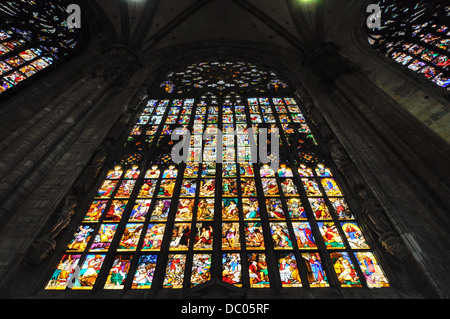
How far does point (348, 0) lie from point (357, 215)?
11.3m

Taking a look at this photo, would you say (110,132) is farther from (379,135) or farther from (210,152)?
(379,135)

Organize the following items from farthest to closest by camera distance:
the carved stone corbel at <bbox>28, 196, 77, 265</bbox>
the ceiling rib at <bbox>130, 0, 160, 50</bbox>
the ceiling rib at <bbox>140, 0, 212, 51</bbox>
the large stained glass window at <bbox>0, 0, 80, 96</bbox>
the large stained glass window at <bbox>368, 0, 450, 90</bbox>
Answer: the ceiling rib at <bbox>140, 0, 212, 51</bbox> < the ceiling rib at <bbox>130, 0, 160, 50</bbox> < the large stained glass window at <bbox>368, 0, 450, 90</bbox> < the large stained glass window at <bbox>0, 0, 80, 96</bbox> < the carved stone corbel at <bbox>28, 196, 77, 265</bbox>

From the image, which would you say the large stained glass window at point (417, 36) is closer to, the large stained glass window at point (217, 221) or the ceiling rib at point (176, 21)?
the large stained glass window at point (217, 221)

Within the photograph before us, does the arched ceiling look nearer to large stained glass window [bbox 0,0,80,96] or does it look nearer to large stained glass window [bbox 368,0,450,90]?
large stained glass window [bbox 368,0,450,90]

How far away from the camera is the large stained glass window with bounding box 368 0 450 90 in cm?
941

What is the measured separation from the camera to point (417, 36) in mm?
10938

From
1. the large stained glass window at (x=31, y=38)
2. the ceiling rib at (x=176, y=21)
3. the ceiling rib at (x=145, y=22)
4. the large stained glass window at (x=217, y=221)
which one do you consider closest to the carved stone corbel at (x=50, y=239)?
the large stained glass window at (x=217, y=221)

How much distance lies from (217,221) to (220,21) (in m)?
12.1

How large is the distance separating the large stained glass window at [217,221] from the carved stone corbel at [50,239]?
316 mm

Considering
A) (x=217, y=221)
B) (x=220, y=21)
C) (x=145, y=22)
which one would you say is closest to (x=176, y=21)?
(x=145, y=22)

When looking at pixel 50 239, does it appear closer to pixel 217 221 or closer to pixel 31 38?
pixel 217 221

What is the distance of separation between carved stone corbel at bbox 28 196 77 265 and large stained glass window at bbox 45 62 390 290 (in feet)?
1.04

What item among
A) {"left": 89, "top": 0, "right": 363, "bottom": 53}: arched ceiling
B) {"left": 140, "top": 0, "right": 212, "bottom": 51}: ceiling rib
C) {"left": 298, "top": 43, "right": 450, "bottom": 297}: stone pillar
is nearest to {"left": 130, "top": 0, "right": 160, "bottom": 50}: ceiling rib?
{"left": 89, "top": 0, "right": 363, "bottom": 53}: arched ceiling

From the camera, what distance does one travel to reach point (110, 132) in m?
8.57
